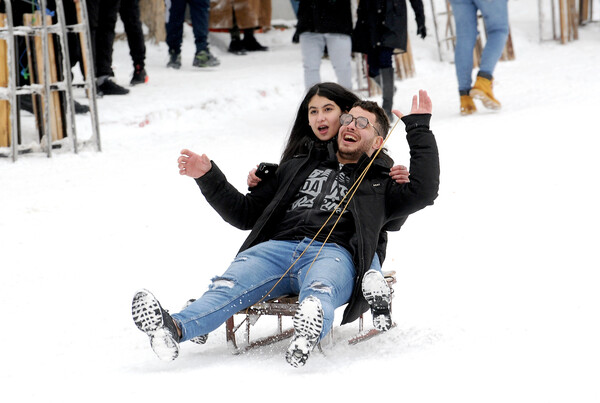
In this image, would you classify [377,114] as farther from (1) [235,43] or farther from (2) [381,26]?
(1) [235,43]

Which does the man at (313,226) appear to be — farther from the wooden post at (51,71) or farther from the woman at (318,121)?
the wooden post at (51,71)

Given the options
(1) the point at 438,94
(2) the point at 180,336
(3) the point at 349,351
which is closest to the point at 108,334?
(2) the point at 180,336

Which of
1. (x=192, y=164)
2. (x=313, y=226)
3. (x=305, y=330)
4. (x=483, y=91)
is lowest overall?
(x=305, y=330)

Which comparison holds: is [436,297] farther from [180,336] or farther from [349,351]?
[180,336]

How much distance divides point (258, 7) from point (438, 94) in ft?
10.4

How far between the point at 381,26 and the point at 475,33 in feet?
2.44

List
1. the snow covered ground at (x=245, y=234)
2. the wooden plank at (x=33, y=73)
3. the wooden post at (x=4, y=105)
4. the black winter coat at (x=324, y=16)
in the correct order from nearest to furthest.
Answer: the snow covered ground at (x=245, y=234)
the wooden post at (x=4, y=105)
the wooden plank at (x=33, y=73)
the black winter coat at (x=324, y=16)

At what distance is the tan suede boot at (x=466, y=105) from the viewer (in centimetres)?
717

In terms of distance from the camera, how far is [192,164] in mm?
3088

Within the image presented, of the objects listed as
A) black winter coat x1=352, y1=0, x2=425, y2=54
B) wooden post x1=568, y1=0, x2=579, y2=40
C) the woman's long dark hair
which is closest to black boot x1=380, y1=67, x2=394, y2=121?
black winter coat x1=352, y1=0, x2=425, y2=54

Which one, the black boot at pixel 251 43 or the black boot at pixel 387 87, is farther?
the black boot at pixel 251 43

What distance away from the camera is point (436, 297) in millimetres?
3498

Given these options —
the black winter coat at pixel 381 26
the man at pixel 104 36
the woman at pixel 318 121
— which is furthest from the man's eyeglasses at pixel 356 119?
the man at pixel 104 36

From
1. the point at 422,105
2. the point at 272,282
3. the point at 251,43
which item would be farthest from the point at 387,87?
the point at 251,43
